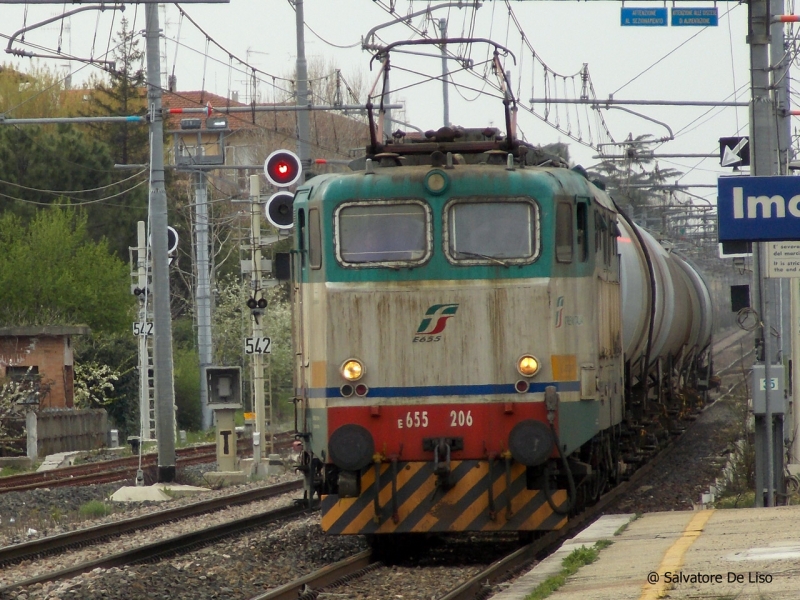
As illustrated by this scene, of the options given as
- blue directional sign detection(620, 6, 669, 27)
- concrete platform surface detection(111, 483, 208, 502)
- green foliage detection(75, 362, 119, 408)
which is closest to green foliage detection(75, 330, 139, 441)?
green foliage detection(75, 362, 119, 408)

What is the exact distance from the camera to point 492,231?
10.6m

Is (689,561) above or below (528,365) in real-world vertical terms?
below

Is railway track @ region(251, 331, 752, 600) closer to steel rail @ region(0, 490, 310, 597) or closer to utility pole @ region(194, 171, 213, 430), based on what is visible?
steel rail @ region(0, 490, 310, 597)

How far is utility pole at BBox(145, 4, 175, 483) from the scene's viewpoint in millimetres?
20094

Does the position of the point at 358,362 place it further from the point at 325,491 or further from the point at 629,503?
the point at 629,503

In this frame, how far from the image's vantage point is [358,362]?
10539 mm

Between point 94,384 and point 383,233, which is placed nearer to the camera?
point 383,233

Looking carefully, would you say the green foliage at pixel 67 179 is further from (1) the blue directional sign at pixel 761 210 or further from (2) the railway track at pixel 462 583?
(2) the railway track at pixel 462 583

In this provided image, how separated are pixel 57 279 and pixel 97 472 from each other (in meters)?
12.8

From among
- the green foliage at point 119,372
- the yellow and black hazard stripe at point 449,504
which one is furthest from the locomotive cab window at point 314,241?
the green foliage at point 119,372

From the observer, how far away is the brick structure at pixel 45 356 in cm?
3041

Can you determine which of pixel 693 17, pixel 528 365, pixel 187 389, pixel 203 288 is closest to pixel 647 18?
pixel 693 17

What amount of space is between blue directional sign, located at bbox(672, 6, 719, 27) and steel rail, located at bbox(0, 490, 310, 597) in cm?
752

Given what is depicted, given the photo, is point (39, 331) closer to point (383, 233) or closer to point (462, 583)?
point (383, 233)
